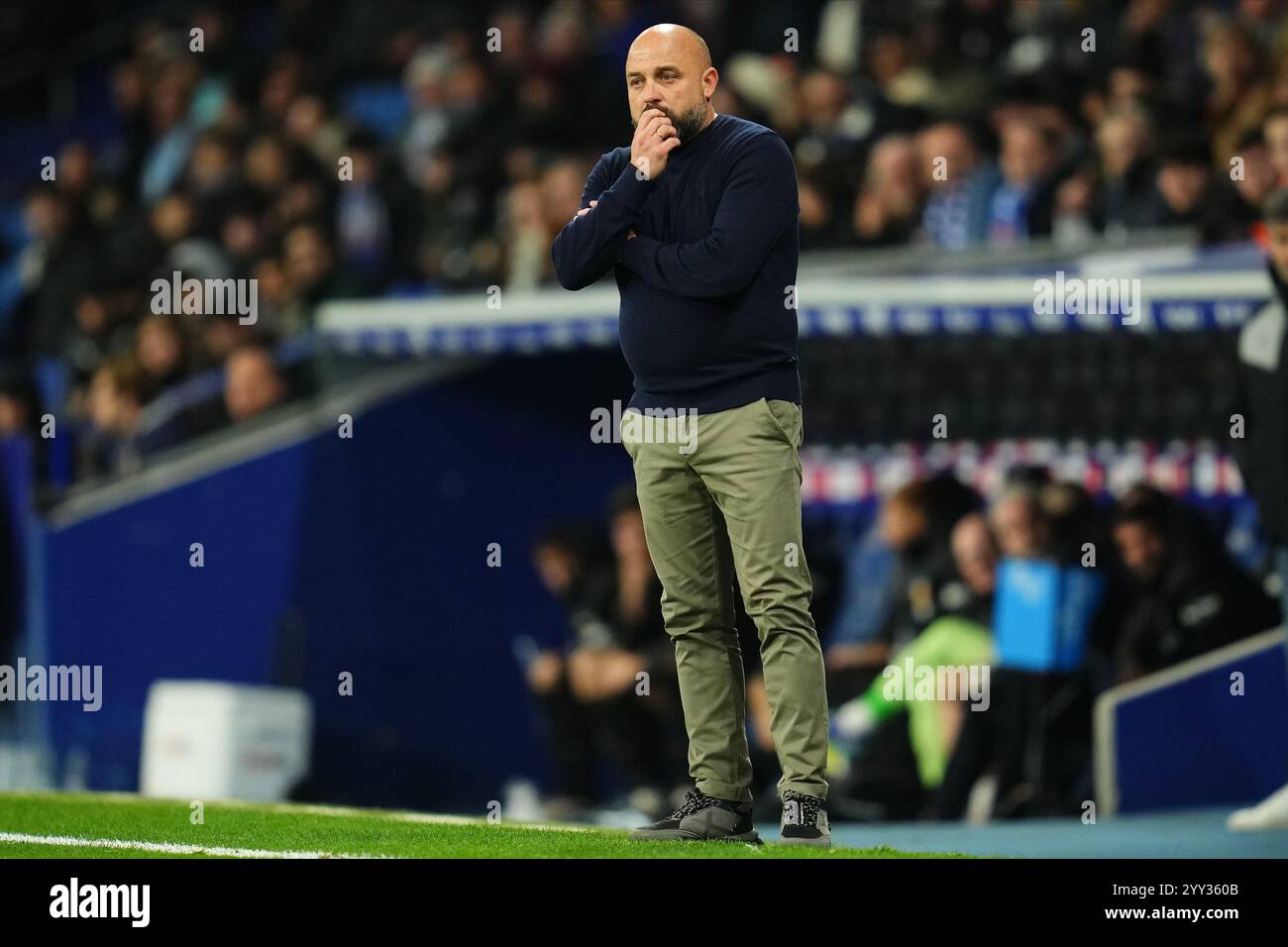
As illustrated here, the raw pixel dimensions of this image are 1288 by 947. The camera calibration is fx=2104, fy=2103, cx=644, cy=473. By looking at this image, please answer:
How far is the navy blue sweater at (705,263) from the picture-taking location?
16.2ft

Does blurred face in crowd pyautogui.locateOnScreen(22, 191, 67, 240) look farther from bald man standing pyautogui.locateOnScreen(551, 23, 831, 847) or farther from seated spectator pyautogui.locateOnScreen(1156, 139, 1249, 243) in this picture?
bald man standing pyautogui.locateOnScreen(551, 23, 831, 847)

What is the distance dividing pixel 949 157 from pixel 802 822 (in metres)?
4.99

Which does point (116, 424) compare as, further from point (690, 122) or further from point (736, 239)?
point (736, 239)

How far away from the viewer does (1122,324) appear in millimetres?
8430

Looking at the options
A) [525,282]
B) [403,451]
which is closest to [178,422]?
[403,451]

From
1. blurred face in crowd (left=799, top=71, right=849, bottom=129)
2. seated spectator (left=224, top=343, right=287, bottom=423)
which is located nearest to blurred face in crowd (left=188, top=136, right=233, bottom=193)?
seated spectator (left=224, top=343, right=287, bottom=423)

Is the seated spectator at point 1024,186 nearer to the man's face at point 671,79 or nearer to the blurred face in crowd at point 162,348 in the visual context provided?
the man's face at point 671,79


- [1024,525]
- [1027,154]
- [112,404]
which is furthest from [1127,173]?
[112,404]

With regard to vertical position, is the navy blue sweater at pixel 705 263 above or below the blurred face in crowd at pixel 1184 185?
below

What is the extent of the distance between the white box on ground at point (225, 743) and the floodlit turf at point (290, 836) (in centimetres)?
291

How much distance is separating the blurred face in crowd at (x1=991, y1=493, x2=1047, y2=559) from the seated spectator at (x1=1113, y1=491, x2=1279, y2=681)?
0.33 metres

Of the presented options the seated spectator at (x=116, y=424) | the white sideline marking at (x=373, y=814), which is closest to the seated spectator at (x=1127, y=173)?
the white sideline marking at (x=373, y=814)

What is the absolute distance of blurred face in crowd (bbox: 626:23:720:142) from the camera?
196 inches
